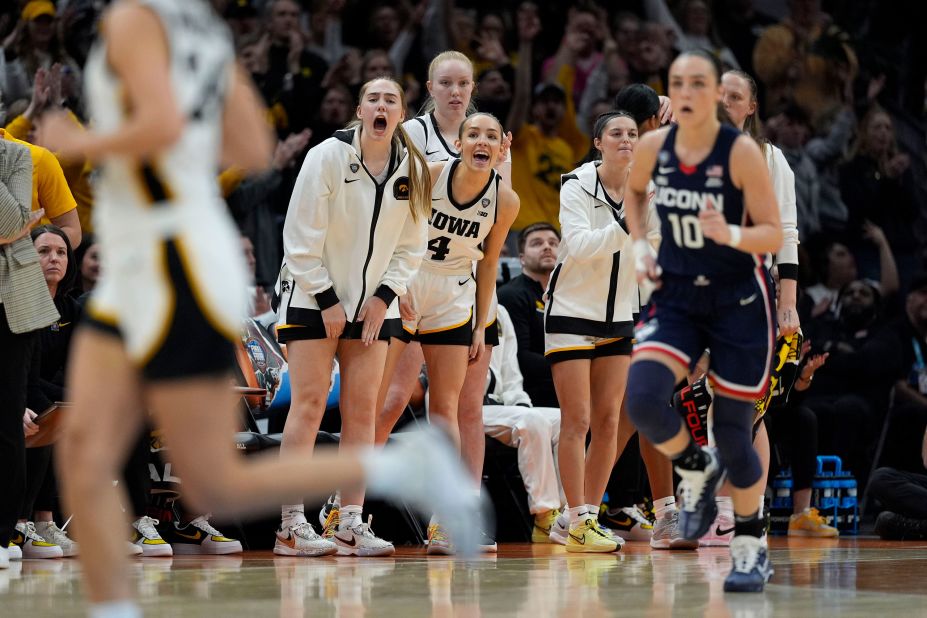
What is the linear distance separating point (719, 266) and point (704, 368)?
2.76m

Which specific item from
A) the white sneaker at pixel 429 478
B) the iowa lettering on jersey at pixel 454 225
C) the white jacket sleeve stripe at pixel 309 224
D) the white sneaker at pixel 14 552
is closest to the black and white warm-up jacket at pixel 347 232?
the white jacket sleeve stripe at pixel 309 224

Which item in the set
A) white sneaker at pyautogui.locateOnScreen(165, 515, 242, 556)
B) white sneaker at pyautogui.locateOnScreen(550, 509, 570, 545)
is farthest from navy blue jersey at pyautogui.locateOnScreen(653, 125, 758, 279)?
white sneaker at pyautogui.locateOnScreen(165, 515, 242, 556)

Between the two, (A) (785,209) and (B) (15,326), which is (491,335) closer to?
(A) (785,209)

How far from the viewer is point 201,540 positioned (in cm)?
641

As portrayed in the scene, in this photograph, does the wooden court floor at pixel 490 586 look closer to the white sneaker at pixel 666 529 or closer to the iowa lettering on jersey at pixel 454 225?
the white sneaker at pixel 666 529

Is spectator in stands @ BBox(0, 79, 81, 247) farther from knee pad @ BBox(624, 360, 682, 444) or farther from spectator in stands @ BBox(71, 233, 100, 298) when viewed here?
knee pad @ BBox(624, 360, 682, 444)

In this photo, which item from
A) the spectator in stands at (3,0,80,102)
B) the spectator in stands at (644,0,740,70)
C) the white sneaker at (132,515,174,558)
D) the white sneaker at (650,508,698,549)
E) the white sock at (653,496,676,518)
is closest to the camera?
the white sneaker at (132,515,174,558)

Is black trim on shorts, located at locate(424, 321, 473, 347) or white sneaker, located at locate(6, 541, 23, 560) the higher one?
black trim on shorts, located at locate(424, 321, 473, 347)

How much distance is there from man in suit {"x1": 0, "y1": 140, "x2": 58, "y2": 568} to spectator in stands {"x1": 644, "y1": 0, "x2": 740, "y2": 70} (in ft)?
23.7

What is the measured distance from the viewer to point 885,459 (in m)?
9.21

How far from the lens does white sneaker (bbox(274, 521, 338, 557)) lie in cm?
570

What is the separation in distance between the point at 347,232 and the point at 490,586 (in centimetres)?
190

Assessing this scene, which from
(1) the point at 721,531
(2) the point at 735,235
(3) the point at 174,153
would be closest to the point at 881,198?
(1) the point at 721,531

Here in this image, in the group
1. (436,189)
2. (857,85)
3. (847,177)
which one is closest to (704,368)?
(436,189)
